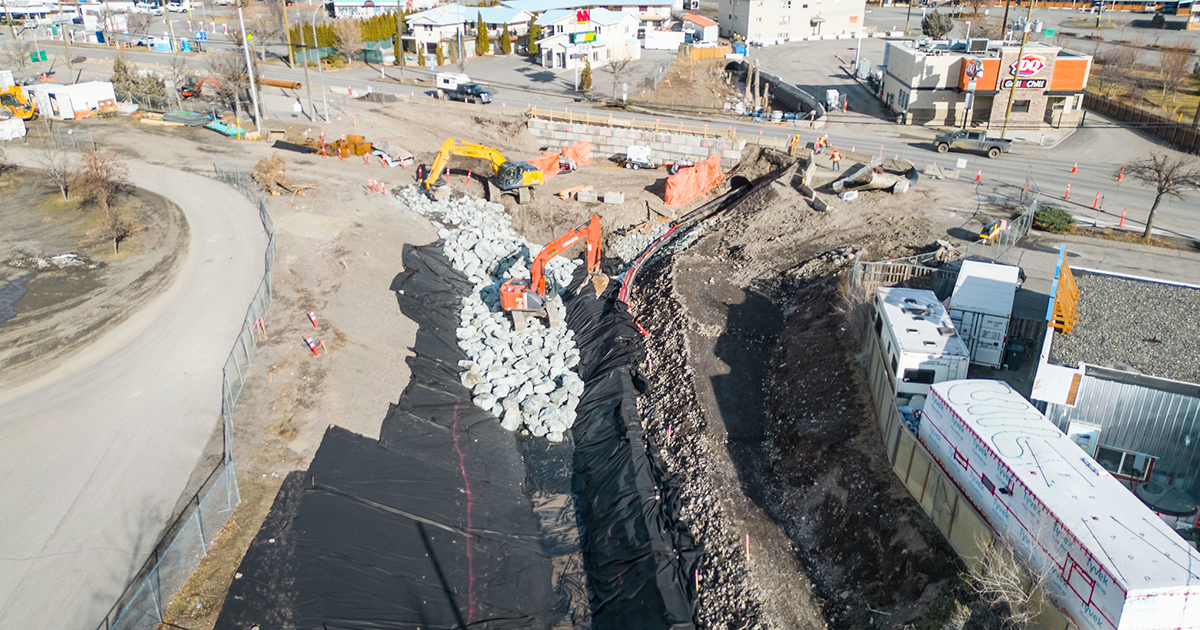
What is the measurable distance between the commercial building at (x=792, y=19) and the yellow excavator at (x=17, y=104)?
59229mm

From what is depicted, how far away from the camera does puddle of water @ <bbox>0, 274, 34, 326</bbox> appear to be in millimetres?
24938

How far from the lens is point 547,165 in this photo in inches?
1622

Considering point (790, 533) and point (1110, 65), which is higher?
point (1110, 65)

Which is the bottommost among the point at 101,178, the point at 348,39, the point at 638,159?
the point at 638,159

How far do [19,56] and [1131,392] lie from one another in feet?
227

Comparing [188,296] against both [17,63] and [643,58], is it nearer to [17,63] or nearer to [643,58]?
[17,63]

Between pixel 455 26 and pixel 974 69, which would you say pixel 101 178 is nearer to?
pixel 455 26

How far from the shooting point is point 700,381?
24469 millimetres

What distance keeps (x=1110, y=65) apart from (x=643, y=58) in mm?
36491

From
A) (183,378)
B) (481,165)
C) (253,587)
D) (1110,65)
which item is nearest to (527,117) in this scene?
(481,165)

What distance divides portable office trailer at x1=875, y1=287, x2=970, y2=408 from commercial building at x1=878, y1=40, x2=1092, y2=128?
2836 cm

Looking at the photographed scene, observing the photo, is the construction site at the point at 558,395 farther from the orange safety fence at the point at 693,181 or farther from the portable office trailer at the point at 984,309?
the portable office trailer at the point at 984,309

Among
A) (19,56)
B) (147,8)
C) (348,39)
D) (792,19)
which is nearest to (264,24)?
(348,39)

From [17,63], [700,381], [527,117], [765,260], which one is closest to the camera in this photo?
[700,381]
